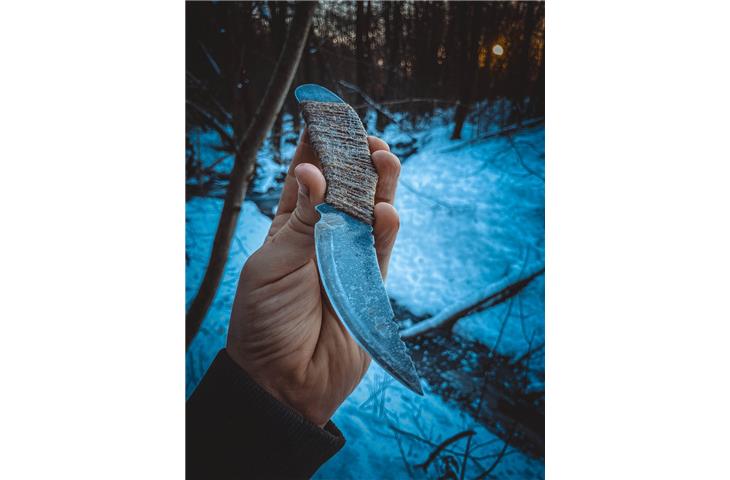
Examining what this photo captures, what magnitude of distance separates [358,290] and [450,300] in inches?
23.0

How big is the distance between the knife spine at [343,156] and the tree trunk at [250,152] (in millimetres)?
344

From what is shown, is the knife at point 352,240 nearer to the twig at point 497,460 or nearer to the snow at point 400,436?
the snow at point 400,436

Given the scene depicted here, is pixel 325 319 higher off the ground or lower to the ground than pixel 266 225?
lower

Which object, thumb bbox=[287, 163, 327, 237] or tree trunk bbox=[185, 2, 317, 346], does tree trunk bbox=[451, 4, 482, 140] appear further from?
thumb bbox=[287, 163, 327, 237]

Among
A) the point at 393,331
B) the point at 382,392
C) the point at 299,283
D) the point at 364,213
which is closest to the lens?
the point at 393,331

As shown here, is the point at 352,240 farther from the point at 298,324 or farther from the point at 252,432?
the point at 252,432

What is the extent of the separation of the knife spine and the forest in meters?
0.30

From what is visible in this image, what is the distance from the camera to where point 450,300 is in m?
1.65

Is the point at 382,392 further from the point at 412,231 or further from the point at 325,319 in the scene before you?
the point at 412,231

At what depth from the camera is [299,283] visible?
55.2 inches

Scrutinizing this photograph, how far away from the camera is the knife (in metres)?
1.13

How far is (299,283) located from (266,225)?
0.34 meters

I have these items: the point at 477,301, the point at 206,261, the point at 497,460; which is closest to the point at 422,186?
the point at 477,301
